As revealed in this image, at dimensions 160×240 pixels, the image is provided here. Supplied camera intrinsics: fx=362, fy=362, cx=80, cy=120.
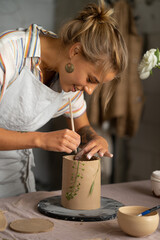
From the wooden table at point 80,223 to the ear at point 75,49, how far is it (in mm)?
572

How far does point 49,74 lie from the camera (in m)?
1.62

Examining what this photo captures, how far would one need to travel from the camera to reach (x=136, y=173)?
3211mm

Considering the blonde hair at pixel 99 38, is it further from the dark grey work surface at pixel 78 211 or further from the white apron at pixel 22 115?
the dark grey work surface at pixel 78 211

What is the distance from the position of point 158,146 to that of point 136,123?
28 cm

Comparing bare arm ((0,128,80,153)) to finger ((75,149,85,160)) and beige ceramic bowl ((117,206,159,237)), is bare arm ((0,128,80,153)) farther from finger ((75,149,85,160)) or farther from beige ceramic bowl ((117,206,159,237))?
beige ceramic bowl ((117,206,159,237))

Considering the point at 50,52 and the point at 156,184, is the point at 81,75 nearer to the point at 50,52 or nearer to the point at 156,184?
the point at 50,52

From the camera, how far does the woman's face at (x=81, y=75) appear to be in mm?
1404

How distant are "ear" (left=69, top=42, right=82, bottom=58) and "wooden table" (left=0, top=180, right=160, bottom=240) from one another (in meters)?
0.57

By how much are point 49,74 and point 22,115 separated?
22 cm

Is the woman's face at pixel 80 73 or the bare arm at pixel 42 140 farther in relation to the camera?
the woman's face at pixel 80 73

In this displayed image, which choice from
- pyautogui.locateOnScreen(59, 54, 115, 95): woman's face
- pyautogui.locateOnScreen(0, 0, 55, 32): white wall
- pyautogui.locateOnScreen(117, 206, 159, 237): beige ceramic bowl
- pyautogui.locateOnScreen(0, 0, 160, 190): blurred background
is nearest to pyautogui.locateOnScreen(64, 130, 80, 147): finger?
pyautogui.locateOnScreen(59, 54, 115, 95): woman's face

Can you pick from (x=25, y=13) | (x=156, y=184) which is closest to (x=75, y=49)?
(x=156, y=184)

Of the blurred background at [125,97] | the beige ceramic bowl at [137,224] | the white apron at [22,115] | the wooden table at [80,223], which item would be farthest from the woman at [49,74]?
the blurred background at [125,97]

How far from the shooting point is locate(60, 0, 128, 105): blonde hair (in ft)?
4.49
